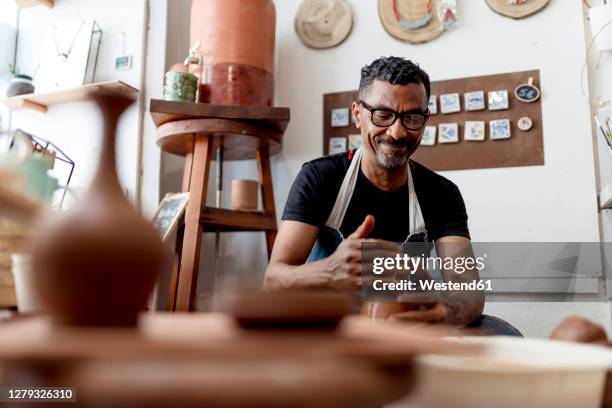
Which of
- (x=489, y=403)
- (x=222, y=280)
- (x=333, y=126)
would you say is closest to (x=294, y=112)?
(x=333, y=126)

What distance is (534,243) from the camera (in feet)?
8.09

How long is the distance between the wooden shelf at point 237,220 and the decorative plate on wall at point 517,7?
1.46 m

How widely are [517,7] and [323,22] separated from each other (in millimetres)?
962

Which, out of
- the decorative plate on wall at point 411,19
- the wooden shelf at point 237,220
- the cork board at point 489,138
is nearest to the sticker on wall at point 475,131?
the cork board at point 489,138

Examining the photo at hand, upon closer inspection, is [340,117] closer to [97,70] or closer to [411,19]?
[411,19]

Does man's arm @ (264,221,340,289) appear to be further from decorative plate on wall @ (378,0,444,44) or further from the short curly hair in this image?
decorative plate on wall @ (378,0,444,44)

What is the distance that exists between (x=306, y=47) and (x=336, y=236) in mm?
1448

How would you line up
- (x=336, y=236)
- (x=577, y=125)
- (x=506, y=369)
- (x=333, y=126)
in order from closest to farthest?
(x=506, y=369), (x=336, y=236), (x=577, y=125), (x=333, y=126)

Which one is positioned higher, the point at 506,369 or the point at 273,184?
the point at 273,184

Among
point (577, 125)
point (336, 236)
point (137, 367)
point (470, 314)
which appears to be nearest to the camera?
point (137, 367)

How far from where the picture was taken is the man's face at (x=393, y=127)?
5.93ft

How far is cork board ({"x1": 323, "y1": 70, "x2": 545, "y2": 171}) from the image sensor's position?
2502 mm

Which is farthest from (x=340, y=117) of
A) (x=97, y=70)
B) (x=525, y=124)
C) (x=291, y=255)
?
(x=97, y=70)

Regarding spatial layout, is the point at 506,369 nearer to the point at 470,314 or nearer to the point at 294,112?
the point at 470,314
